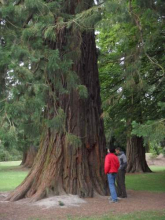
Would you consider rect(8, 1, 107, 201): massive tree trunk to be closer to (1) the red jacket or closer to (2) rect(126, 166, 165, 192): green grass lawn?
(1) the red jacket

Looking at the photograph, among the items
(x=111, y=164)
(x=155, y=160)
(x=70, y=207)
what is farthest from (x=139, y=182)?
(x=155, y=160)

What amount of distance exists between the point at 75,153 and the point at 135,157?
13.9 meters

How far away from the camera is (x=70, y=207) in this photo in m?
9.06

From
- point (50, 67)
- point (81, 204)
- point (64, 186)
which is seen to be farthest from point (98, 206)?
point (50, 67)

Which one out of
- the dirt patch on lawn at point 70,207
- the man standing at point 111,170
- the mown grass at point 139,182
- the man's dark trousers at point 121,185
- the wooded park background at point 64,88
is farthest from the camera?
the mown grass at point 139,182

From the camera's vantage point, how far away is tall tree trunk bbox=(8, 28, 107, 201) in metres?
10.3

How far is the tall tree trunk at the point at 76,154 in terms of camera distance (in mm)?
Result: 10344

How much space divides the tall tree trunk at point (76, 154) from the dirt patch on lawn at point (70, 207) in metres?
0.38

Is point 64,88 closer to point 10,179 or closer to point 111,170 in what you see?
point 111,170

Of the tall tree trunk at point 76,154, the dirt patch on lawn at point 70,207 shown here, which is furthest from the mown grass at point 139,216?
the tall tree trunk at point 76,154

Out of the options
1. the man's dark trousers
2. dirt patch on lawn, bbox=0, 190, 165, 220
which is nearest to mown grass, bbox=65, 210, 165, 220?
dirt patch on lawn, bbox=0, 190, 165, 220

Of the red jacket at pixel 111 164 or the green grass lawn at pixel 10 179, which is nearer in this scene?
the red jacket at pixel 111 164

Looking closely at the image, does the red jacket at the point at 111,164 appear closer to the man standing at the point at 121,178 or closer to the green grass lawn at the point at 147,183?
the man standing at the point at 121,178

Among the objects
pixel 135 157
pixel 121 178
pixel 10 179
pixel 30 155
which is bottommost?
pixel 10 179
